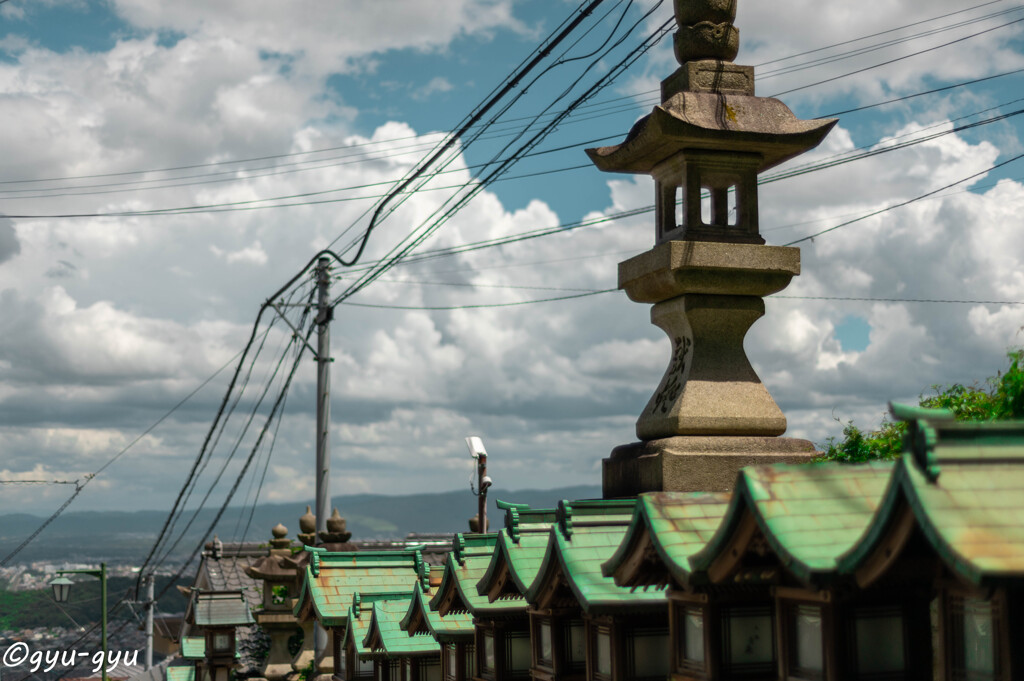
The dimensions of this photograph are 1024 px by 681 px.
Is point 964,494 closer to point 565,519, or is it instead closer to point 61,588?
point 565,519

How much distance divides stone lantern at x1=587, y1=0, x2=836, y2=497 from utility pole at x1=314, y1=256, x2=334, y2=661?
18.2 m

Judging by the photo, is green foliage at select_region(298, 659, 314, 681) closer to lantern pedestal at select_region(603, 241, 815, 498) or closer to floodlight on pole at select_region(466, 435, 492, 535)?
floodlight on pole at select_region(466, 435, 492, 535)

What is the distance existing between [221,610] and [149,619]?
75.2 feet

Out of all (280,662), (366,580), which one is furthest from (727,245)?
(280,662)

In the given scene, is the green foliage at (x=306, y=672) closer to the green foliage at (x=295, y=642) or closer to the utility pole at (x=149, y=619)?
the green foliage at (x=295, y=642)

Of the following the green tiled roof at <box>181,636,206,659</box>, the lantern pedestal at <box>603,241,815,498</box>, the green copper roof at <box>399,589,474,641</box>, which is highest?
the lantern pedestal at <box>603,241,815,498</box>

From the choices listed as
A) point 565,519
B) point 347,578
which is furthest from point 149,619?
point 565,519

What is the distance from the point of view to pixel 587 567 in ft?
40.9

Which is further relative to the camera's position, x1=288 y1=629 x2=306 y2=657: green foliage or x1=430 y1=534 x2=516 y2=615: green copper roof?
x1=288 y1=629 x2=306 y2=657: green foliage

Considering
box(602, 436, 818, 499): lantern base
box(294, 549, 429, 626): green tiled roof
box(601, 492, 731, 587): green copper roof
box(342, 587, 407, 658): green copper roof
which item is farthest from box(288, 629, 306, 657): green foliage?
box(601, 492, 731, 587): green copper roof

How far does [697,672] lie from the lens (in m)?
10.8

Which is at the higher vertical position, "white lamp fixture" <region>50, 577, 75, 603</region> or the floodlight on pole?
the floodlight on pole

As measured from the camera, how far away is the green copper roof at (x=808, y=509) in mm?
8586

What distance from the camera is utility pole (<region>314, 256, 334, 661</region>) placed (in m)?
32.8
